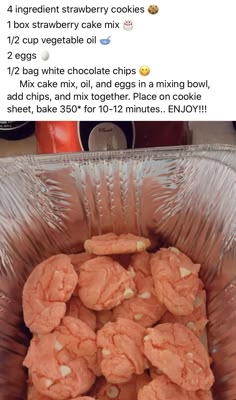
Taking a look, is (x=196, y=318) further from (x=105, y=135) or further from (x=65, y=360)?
(x=105, y=135)

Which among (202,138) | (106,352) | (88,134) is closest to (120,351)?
(106,352)

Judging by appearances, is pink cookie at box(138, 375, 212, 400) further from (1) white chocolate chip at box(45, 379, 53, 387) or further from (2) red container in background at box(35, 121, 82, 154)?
(2) red container in background at box(35, 121, 82, 154)

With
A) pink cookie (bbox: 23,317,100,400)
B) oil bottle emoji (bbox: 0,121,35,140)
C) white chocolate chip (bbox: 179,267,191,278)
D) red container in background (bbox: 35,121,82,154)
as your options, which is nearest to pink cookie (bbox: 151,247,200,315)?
white chocolate chip (bbox: 179,267,191,278)

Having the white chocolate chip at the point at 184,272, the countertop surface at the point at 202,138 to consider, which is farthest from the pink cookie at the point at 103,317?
the countertop surface at the point at 202,138

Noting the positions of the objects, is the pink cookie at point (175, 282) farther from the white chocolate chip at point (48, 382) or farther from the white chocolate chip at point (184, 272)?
the white chocolate chip at point (48, 382)
